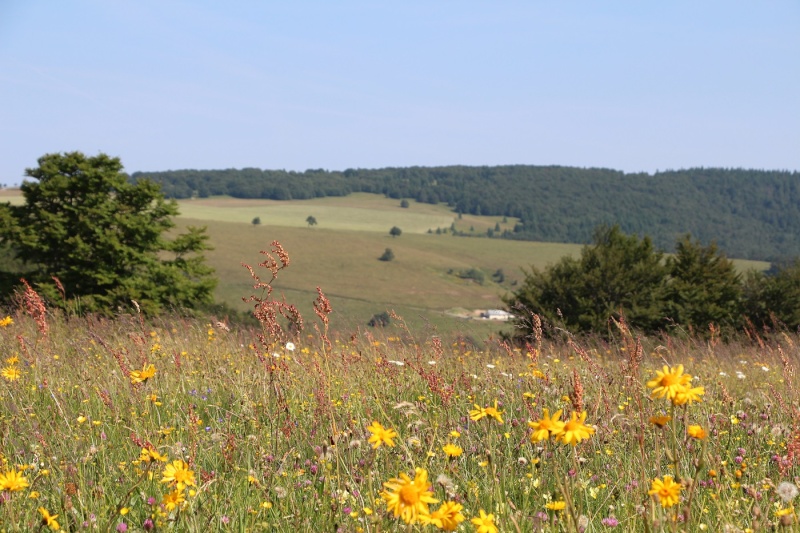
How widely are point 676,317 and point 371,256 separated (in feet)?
192

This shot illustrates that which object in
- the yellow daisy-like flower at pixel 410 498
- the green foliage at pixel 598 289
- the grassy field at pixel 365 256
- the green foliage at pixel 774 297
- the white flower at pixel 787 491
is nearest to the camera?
the yellow daisy-like flower at pixel 410 498

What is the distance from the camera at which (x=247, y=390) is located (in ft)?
16.0

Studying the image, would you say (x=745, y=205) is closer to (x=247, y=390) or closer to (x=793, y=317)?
(x=793, y=317)

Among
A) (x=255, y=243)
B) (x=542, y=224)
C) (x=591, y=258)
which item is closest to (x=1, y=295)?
(x=591, y=258)

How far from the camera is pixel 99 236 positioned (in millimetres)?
25797

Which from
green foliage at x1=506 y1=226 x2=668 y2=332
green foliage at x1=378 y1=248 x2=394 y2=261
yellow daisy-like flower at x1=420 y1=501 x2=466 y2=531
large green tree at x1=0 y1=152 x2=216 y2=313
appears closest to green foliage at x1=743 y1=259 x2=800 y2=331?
green foliage at x1=506 y1=226 x2=668 y2=332

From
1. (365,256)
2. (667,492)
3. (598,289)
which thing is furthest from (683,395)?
(365,256)

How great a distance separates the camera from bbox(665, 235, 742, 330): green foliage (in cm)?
3341

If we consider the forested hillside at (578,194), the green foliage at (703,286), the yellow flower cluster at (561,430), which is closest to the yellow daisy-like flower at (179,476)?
the yellow flower cluster at (561,430)

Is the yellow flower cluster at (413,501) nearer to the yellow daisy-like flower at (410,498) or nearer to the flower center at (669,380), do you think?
the yellow daisy-like flower at (410,498)

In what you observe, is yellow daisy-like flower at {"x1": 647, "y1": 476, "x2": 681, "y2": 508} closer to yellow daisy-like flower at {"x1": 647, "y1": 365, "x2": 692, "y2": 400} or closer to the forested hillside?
yellow daisy-like flower at {"x1": 647, "y1": 365, "x2": 692, "y2": 400}

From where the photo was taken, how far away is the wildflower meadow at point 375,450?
2350mm

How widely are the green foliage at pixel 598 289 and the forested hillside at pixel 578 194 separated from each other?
99.2 meters

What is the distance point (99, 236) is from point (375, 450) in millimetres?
25500
